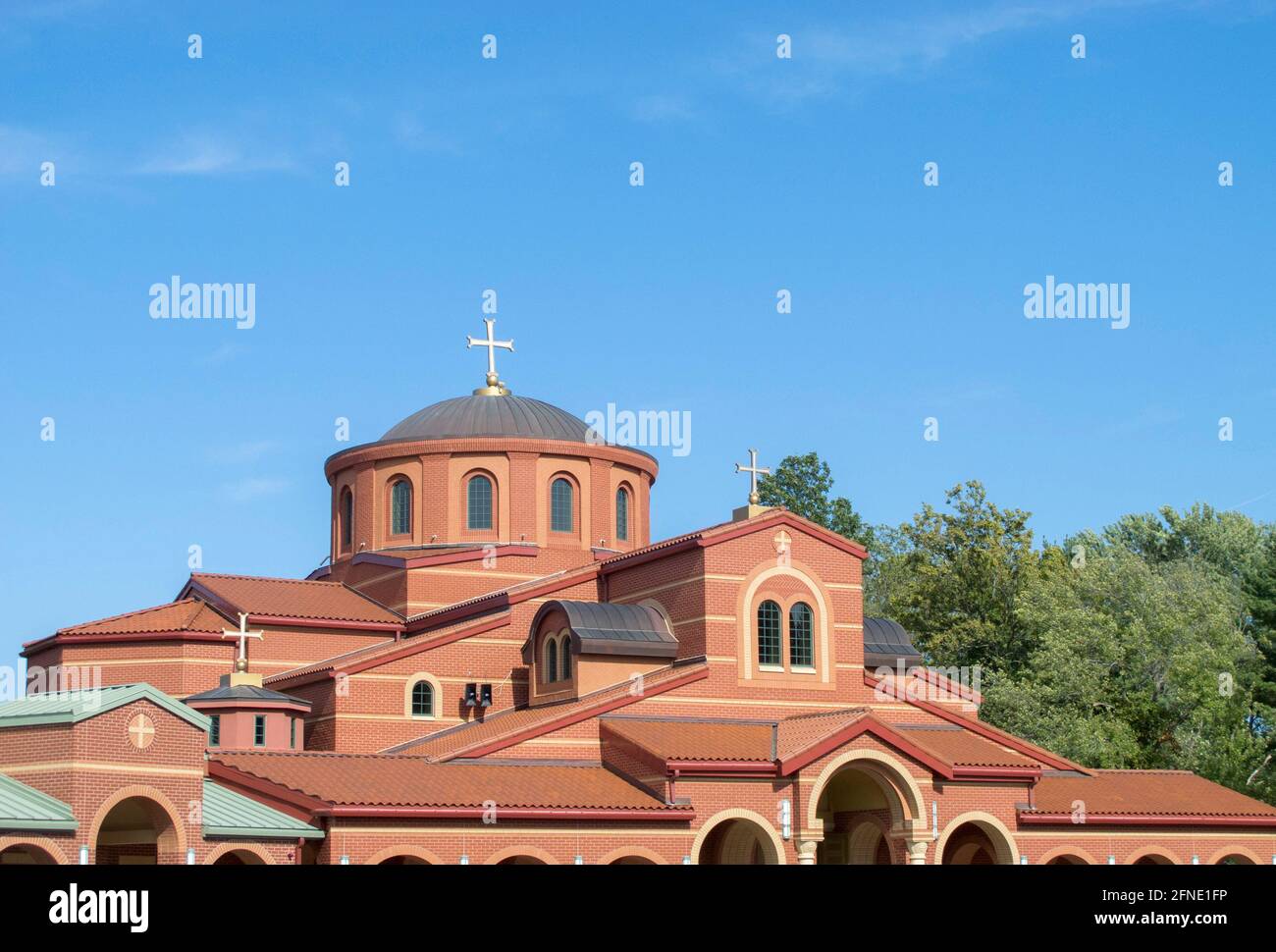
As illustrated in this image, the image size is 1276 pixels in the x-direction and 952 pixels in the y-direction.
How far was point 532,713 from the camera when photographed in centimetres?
3969

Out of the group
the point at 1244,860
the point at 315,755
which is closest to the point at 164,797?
the point at 315,755

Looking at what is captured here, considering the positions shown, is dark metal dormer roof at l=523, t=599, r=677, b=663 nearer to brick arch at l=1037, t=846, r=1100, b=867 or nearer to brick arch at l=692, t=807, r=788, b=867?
brick arch at l=692, t=807, r=788, b=867

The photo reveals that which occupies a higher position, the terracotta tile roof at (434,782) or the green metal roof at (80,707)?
the green metal roof at (80,707)

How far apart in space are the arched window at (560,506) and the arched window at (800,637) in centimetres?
1060

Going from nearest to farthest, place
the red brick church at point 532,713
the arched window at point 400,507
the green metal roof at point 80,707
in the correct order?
1. the green metal roof at point 80,707
2. the red brick church at point 532,713
3. the arched window at point 400,507

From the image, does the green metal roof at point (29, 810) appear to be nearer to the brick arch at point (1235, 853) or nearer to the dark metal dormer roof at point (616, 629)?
the dark metal dormer roof at point (616, 629)

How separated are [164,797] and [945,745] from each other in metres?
18.1

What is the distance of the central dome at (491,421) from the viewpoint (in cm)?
4956

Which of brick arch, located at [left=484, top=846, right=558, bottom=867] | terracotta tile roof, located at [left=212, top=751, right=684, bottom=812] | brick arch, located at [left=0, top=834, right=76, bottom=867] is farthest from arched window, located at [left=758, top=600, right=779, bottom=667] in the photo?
Result: brick arch, located at [left=0, top=834, right=76, bottom=867]

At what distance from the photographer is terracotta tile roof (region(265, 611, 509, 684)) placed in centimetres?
4088

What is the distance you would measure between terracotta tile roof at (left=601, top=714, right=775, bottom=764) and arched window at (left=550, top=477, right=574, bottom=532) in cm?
1206

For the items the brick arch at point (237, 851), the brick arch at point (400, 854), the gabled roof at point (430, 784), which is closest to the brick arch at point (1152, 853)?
the gabled roof at point (430, 784)

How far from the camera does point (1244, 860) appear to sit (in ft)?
137
